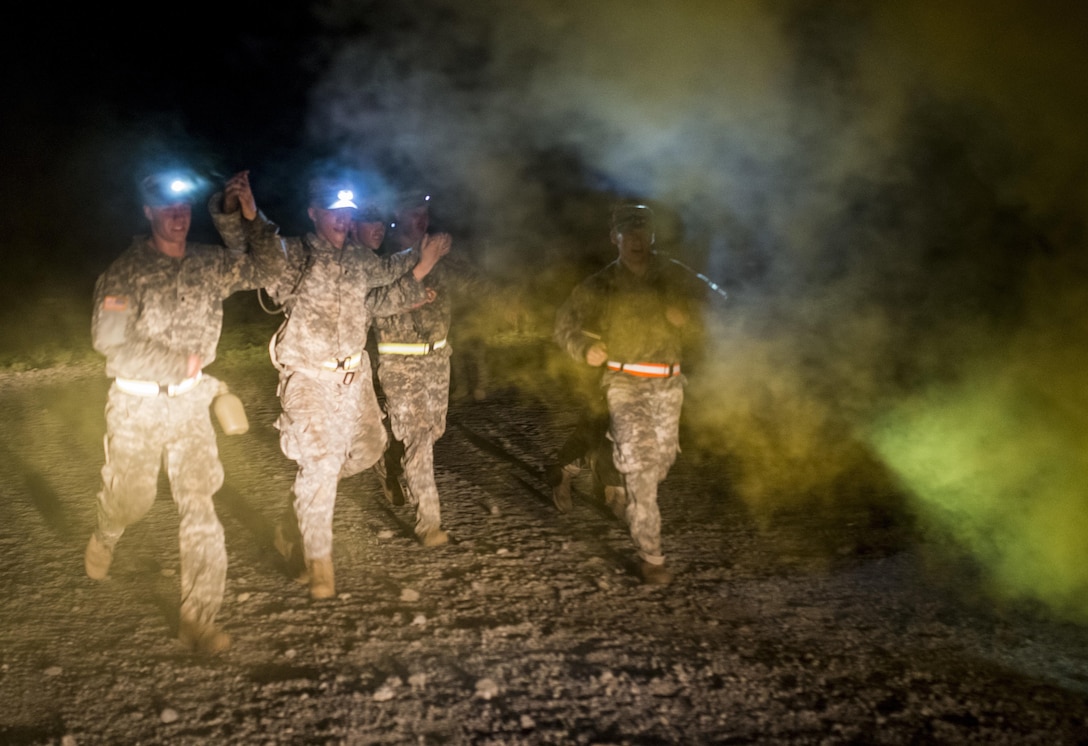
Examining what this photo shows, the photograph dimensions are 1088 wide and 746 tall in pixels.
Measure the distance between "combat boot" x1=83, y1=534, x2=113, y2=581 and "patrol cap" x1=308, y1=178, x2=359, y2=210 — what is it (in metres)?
2.01

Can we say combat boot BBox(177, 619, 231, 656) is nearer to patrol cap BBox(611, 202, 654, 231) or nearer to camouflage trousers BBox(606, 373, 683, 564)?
camouflage trousers BBox(606, 373, 683, 564)

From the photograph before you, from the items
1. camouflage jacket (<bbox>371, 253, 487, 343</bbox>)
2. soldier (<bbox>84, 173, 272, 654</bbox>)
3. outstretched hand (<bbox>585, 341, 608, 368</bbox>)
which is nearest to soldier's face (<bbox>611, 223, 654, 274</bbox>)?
outstretched hand (<bbox>585, 341, 608, 368</bbox>)

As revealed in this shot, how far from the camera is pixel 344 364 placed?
4188 mm

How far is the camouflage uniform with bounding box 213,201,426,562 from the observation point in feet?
13.3

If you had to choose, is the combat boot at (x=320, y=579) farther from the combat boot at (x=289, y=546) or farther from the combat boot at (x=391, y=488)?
the combat boot at (x=391, y=488)

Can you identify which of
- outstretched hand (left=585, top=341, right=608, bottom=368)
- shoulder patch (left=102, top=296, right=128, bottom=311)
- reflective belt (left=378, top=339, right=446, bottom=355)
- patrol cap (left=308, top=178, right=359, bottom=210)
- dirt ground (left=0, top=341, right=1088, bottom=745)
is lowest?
dirt ground (left=0, top=341, right=1088, bottom=745)

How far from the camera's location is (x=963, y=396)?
29.3 ft

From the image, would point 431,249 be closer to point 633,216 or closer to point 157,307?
point 633,216

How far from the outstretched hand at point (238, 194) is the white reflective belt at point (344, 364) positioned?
861mm

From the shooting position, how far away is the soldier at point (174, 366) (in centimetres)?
356

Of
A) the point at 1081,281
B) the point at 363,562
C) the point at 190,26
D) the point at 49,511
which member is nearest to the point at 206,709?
the point at 363,562

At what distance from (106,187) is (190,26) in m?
9.99

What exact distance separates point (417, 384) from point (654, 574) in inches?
68.8

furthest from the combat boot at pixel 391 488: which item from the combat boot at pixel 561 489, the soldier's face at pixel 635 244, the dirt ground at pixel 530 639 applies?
the soldier's face at pixel 635 244
